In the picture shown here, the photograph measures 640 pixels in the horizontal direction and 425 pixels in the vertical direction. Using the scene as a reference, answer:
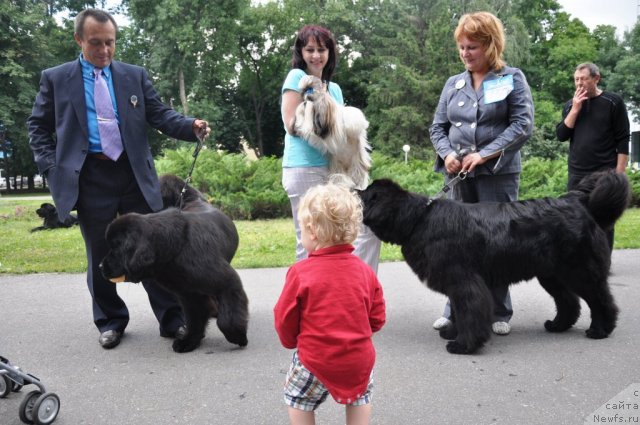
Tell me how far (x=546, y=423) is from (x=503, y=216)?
1.56 metres

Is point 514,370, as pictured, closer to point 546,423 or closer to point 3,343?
point 546,423

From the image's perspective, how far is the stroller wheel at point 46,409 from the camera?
2.84m

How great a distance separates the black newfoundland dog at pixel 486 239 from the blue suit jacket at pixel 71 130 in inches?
69.7

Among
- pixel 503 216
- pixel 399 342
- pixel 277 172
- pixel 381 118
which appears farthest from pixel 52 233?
pixel 381 118

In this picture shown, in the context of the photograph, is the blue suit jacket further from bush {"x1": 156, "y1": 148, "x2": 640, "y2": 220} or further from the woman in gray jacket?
bush {"x1": 156, "y1": 148, "x2": 640, "y2": 220}

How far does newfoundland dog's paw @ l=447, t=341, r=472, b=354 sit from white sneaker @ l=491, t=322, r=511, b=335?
60 centimetres

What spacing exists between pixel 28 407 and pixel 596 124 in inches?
213

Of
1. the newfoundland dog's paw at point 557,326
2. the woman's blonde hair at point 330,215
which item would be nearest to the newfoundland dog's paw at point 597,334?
the newfoundland dog's paw at point 557,326

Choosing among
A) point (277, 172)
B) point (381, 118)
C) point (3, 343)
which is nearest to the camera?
point (3, 343)

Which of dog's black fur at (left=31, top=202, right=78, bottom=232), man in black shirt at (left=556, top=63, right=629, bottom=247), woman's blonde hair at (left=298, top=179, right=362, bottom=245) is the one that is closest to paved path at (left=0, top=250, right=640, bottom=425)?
woman's blonde hair at (left=298, top=179, right=362, bottom=245)

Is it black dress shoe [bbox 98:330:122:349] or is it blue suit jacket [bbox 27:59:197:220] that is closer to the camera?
blue suit jacket [bbox 27:59:197:220]

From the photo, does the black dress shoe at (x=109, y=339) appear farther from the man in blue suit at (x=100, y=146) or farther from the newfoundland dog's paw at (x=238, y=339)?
the newfoundland dog's paw at (x=238, y=339)

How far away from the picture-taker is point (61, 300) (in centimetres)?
555

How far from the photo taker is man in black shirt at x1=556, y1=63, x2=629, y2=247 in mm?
5438
